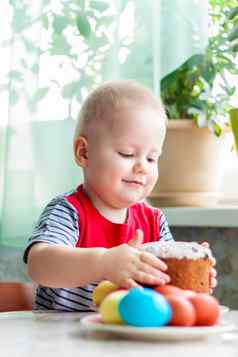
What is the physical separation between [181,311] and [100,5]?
124 cm

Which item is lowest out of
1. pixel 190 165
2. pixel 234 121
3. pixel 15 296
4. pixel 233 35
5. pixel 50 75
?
pixel 15 296

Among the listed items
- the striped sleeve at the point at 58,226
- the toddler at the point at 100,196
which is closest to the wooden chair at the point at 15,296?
the toddler at the point at 100,196

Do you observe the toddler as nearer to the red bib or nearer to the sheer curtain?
the red bib

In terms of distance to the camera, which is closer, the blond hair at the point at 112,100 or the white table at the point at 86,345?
the white table at the point at 86,345

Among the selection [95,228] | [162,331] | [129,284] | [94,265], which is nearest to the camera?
[162,331]

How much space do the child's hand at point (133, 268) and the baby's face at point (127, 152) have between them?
0.28m

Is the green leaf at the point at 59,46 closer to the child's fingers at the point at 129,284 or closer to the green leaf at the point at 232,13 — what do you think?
the green leaf at the point at 232,13

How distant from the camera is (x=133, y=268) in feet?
3.54

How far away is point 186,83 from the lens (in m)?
2.06

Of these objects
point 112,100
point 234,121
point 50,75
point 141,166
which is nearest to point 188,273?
point 141,166

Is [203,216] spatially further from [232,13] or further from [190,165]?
[232,13]

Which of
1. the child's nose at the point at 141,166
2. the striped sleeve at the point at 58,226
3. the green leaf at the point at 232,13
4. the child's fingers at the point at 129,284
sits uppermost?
the green leaf at the point at 232,13

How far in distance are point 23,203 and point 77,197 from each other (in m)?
0.65

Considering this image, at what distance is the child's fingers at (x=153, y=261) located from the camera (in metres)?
1.07
